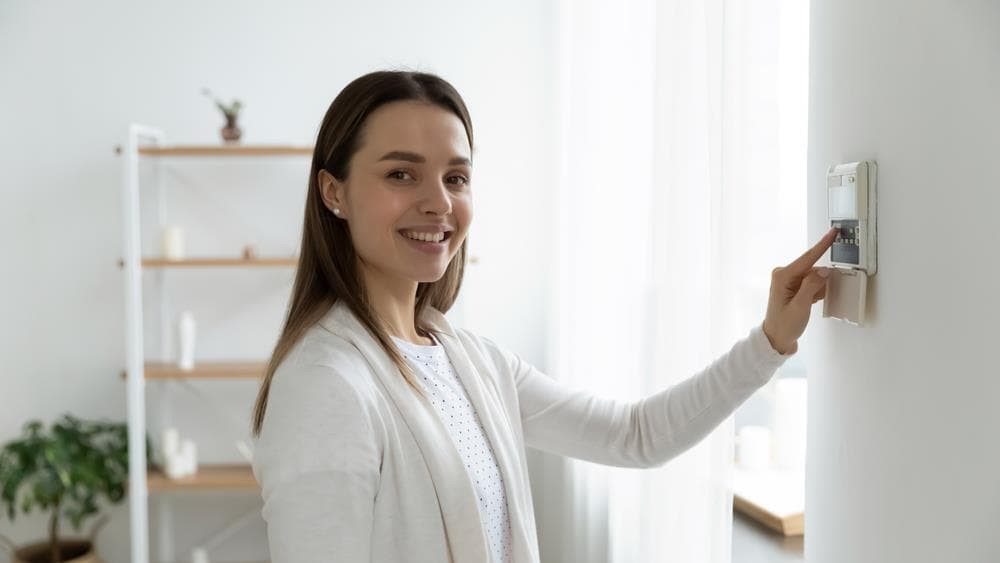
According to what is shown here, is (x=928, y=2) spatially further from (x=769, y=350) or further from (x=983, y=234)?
(x=769, y=350)

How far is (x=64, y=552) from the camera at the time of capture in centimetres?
339

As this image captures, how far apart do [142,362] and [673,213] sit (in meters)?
2.26

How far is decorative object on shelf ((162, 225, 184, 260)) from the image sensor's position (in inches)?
131

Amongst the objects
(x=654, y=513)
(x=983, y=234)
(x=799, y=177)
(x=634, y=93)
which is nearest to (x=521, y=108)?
(x=634, y=93)

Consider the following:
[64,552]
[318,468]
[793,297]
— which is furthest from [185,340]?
[793,297]

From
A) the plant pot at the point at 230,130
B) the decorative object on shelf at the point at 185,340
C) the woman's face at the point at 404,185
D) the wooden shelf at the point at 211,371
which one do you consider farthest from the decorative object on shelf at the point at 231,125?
the woman's face at the point at 404,185

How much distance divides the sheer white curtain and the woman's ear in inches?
22.3

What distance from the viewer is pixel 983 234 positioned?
2.20 feet

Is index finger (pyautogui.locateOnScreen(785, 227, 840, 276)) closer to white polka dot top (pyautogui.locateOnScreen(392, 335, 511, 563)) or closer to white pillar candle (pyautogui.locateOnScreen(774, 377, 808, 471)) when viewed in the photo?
white polka dot top (pyautogui.locateOnScreen(392, 335, 511, 563))

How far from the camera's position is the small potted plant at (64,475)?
314cm

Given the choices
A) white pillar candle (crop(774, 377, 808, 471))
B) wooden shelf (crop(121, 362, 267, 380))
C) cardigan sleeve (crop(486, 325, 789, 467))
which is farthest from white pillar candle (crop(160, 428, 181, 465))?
white pillar candle (crop(774, 377, 808, 471))

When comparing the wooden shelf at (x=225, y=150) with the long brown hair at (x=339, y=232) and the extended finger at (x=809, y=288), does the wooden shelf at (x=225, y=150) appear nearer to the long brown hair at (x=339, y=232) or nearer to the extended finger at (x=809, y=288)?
the long brown hair at (x=339, y=232)

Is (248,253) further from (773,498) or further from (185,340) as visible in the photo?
(773,498)

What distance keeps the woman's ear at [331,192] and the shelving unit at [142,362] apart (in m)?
1.86
